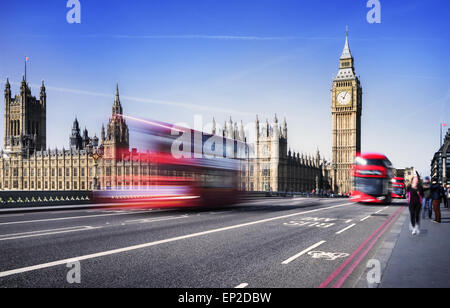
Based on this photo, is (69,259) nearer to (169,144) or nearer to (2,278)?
(2,278)

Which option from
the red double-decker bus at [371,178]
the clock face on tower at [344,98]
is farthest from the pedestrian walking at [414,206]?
the clock face on tower at [344,98]

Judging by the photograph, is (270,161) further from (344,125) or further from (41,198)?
(41,198)

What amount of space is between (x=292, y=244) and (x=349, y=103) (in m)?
108

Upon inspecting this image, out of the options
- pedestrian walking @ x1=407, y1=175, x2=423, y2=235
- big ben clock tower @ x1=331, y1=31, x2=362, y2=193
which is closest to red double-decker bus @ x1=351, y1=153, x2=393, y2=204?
pedestrian walking @ x1=407, y1=175, x2=423, y2=235

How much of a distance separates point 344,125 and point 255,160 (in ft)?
121

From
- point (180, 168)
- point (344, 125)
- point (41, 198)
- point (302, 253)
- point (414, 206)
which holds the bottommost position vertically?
point (41, 198)

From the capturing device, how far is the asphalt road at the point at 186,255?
20.9ft

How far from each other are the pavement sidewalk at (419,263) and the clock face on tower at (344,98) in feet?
346

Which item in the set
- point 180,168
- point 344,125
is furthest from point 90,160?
point 180,168

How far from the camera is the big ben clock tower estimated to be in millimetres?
109375

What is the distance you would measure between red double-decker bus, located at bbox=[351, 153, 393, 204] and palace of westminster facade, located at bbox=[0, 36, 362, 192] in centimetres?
5393

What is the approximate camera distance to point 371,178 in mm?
28984
